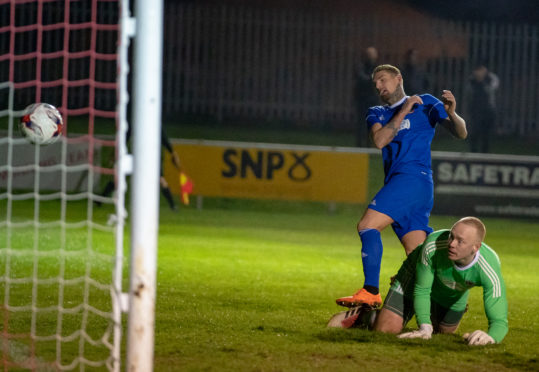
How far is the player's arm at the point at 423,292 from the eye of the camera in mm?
5543

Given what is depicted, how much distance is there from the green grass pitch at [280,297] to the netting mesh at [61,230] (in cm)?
8

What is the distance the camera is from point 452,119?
252 inches

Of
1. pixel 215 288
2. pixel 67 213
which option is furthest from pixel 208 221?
Result: pixel 215 288

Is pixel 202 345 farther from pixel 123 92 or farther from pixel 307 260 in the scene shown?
pixel 307 260

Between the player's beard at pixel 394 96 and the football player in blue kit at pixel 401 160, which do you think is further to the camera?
the player's beard at pixel 394 96

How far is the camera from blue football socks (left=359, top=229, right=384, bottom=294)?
246 inches

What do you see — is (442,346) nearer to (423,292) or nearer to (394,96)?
(423,292)

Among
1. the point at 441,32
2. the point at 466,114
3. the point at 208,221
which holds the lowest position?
the point at 208,221

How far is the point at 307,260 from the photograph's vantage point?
9.80m

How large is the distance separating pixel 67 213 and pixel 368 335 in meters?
7.82

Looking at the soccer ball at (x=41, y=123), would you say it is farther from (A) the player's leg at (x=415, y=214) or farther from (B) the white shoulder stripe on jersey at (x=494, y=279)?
(B) the white shoulder stripe on jersey at (x=494, y=279)

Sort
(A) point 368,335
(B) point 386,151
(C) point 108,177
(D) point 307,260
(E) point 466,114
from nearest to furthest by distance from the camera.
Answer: (A) point 368,335 → (B) point 386,151 → (D) point 307,260 → (C) point 108,177 → (E) point 466,114

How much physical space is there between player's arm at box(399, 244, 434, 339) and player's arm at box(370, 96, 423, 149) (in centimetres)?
97

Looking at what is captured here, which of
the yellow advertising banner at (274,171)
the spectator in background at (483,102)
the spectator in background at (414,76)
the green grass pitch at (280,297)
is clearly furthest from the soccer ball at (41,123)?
the spectator in background at (483,102)
